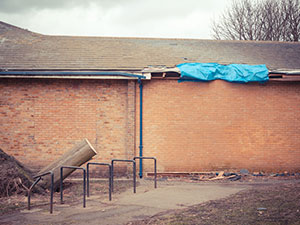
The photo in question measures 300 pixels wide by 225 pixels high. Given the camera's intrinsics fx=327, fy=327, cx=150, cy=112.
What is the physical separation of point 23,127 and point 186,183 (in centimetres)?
581

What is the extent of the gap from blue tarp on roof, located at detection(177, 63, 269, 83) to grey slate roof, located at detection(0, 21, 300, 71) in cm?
79

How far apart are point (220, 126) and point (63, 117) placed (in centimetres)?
544

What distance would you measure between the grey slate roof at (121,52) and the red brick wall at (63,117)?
719mm

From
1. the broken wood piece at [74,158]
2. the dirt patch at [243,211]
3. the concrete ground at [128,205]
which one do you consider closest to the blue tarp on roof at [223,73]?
the concrete ground at [128,205]

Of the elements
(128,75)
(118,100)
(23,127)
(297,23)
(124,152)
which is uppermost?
(297,23)

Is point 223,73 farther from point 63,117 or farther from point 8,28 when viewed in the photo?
point 8,28

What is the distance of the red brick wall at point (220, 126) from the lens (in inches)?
444

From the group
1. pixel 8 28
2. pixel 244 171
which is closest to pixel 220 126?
pixel 244 171

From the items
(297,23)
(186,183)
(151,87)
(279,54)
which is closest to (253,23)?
(297,23)

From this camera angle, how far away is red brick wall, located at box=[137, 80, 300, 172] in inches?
444

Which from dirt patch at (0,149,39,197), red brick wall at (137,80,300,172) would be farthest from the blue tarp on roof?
dirt patch at (0,149,39,197)

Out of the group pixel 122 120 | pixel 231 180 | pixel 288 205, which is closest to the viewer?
pixel 288 205

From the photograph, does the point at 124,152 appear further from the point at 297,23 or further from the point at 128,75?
the point at 297,23

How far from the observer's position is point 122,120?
11.3 m
